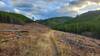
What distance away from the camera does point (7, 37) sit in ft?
95.0

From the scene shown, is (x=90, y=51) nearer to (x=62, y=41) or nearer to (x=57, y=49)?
(x=62, y=41)

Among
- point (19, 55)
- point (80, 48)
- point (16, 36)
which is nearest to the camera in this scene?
point (19, 55)

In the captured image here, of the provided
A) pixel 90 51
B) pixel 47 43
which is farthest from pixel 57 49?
pixel 90 51

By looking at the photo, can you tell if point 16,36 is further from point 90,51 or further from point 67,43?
point 90,51

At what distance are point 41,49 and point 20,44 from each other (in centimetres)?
204

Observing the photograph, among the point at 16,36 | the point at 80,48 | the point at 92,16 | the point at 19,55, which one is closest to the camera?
the point at 19,55

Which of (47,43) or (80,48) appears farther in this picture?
(80,48)

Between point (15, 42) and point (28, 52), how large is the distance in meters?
2.15

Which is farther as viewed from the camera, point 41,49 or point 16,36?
point 16,36

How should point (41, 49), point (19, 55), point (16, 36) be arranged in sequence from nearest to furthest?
point (19, 55)
point (41, 49)
point (16, 36)

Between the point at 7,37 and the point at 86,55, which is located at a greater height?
the point at 7,37

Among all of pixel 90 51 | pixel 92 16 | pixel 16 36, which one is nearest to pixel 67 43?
pixel 90 51

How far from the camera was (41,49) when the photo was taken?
27.4m

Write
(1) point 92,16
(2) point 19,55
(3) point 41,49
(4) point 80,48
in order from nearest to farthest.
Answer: (2) point 19,55 < (3) point 41,49 < (4) point 80,48 < (1) point 92,16
